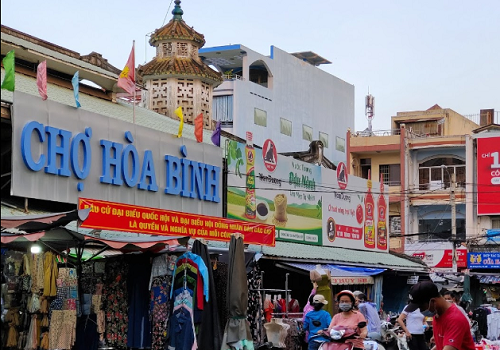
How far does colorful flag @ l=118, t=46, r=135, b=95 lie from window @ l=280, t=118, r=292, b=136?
3333 cm

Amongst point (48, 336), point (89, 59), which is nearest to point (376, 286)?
point (89, 59)

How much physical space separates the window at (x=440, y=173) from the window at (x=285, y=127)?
8126mm

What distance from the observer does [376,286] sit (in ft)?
92.1

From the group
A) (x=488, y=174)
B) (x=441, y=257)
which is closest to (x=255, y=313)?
(x=441, y=257)

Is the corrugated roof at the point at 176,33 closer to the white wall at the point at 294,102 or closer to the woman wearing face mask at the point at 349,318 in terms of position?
the woman wearing face mask at the point at 349,318

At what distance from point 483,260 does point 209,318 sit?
30595mm

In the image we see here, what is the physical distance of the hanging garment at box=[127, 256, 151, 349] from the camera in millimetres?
14281

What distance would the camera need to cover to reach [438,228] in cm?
5084

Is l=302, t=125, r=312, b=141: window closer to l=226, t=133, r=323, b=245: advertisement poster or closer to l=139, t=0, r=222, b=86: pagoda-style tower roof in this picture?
l=226, t=133, r=323, b=245: advertisement poster

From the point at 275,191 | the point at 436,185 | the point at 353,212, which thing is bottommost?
the point at 353,212

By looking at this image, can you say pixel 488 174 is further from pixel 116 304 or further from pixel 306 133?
pixel 116 304

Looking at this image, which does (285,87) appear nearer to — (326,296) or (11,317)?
(326,296)

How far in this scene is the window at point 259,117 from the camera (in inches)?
2018

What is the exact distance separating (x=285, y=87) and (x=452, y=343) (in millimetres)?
46698
